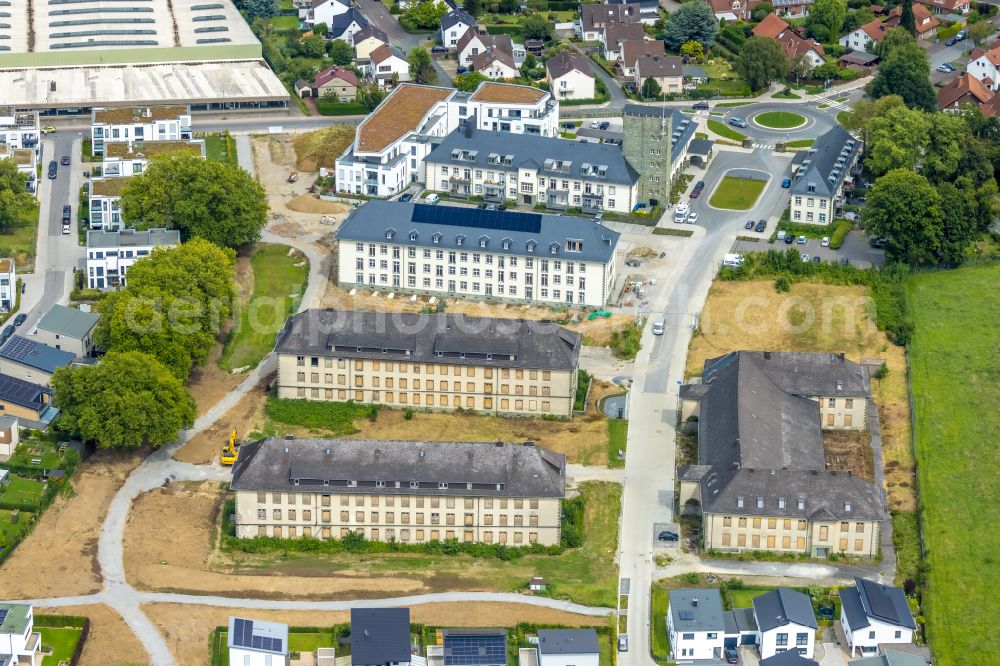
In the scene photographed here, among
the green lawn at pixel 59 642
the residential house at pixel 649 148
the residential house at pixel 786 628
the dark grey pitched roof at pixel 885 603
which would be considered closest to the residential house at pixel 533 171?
the residential house at pixel 649 148

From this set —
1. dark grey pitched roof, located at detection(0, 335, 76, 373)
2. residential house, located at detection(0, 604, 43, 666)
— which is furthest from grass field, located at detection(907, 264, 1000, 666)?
dark grey pitched roof, located at detection(0, 335, 76, 373)

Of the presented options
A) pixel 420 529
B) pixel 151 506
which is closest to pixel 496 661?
pixel 420 529

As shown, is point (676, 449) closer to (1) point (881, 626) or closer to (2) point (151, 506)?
(1) point (881, 626)

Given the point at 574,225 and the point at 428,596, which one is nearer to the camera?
the point at 428,596

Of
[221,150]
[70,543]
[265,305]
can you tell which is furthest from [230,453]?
[221,150]

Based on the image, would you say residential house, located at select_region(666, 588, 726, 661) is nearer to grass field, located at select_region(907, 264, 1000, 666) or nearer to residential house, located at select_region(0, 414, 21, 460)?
grass field, located at select_region(907, 264, 1000, 666)

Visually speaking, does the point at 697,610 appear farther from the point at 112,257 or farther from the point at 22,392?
the point at 112,257
